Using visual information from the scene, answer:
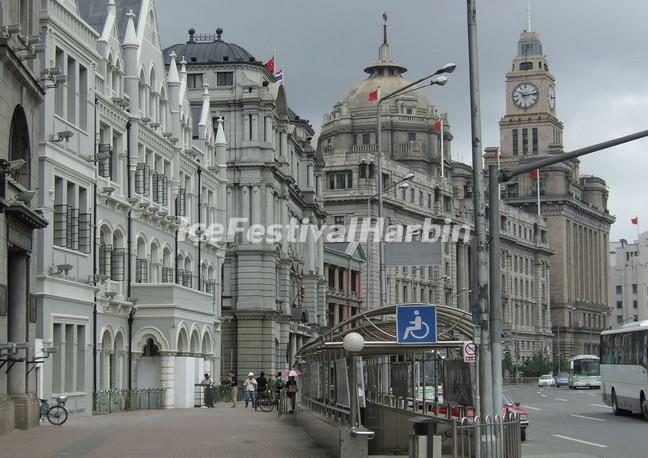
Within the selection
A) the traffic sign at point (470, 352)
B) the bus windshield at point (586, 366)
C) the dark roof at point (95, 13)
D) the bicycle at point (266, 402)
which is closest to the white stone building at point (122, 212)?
the dark roof at point (95, 13)

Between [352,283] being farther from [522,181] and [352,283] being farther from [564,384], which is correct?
[522,181]

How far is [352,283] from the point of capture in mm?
107688

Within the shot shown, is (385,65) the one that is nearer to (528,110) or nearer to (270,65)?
(528,110)

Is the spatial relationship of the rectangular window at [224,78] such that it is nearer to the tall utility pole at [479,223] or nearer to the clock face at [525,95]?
the tall utility pole at [479,223]

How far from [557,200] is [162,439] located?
152 meters

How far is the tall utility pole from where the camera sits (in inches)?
914

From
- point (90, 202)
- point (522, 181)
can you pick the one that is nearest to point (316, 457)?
point (90, 202)

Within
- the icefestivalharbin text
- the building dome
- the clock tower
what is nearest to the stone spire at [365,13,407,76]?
the building dome

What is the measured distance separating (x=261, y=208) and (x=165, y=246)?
66.4 feet

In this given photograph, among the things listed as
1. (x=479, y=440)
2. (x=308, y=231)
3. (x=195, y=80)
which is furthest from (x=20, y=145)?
(x=308, y=231)

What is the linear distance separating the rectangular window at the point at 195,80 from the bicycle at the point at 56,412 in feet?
140

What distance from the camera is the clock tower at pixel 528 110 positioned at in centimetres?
19075

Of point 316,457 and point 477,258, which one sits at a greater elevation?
point 477,258

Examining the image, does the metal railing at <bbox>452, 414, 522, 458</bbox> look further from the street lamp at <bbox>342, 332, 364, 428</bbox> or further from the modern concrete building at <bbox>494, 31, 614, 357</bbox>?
the modern concrete building at <bbox>494, 31, 614, 357</bbox>
